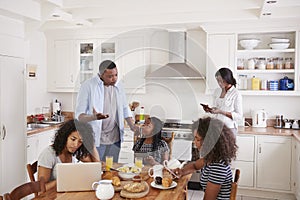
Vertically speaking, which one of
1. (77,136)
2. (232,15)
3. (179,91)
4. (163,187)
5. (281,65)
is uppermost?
(232,15)

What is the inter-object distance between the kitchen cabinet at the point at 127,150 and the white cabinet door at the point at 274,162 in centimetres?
155

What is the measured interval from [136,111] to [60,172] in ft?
Answer: 9.72

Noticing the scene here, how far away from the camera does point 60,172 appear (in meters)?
2.01

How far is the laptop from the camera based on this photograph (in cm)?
202

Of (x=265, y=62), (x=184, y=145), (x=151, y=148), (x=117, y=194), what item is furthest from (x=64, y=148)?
(x=265, y=62)

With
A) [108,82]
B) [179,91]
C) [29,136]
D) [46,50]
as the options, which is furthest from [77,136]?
[46,50]

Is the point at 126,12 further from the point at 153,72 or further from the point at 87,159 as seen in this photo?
the point at 87,159

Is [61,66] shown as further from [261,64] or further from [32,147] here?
[261,64]

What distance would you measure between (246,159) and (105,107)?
6.65 feet

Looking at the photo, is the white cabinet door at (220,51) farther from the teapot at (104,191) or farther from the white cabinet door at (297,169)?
the teapot at (104,191)

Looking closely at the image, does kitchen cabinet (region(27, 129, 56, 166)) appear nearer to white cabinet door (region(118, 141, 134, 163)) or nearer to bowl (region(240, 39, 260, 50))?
white cabinet door (region(118, 141, 134, 163))

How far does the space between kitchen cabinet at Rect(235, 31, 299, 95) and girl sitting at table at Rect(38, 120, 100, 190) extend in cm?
250

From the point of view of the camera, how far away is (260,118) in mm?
4285

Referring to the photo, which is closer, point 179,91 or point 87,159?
point 87,159
